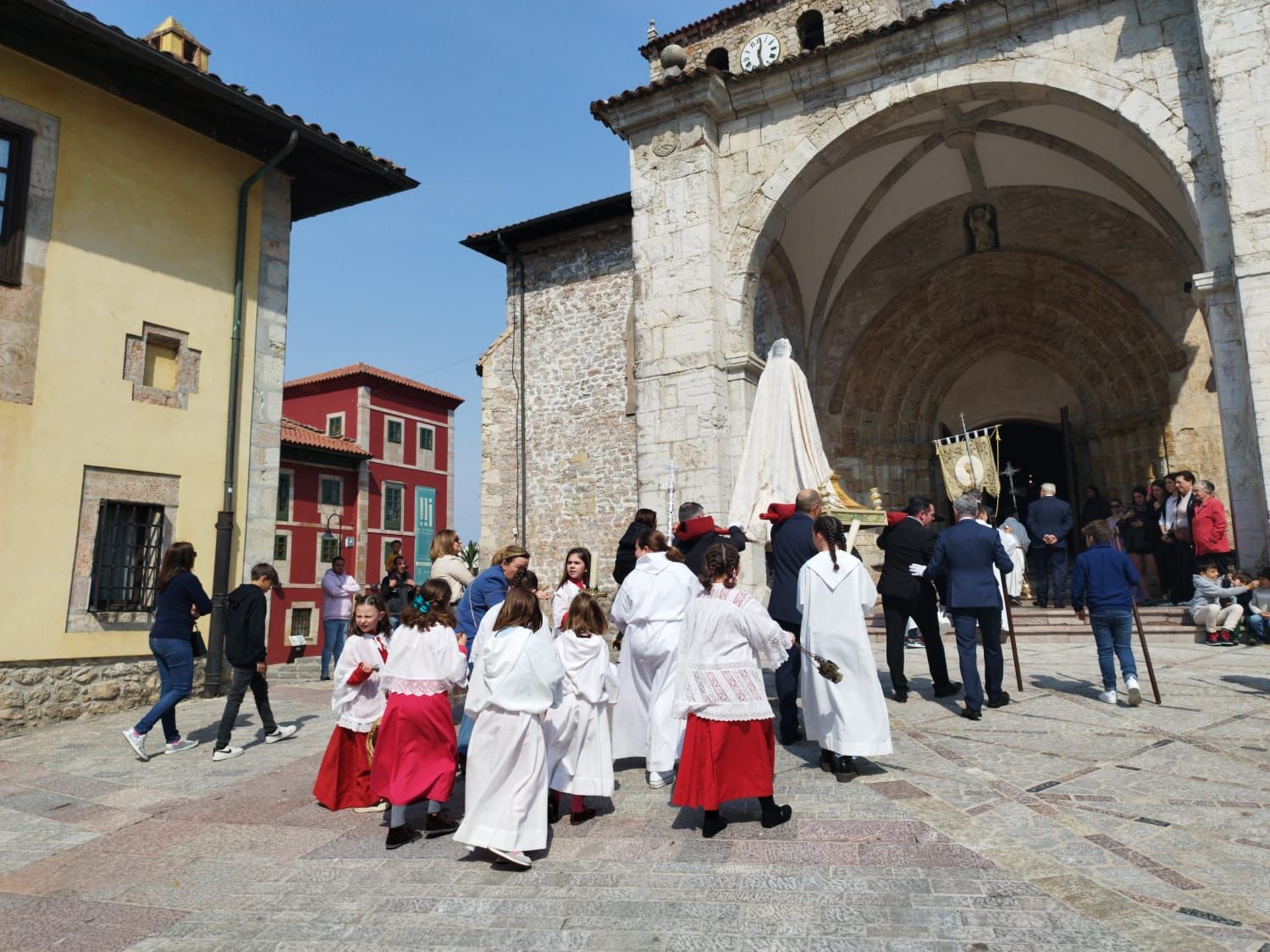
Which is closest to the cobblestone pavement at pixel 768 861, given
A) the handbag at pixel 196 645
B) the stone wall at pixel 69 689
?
the handbag at pixel 196 645

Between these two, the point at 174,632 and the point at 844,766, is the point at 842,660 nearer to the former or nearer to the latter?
the point at 844,766

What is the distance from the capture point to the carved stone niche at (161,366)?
8430 millimetres

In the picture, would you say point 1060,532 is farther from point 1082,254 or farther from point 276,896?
point 276,896

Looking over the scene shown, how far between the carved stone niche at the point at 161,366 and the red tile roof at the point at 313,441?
1901cm

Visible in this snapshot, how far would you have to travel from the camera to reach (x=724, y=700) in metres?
3.84

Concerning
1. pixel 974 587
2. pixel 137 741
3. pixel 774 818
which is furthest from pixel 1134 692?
pixel 137 741

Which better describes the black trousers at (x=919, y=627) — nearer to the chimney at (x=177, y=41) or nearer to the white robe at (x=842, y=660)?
the white robe at (x=842, y=660)

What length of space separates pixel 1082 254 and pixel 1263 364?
230 inches

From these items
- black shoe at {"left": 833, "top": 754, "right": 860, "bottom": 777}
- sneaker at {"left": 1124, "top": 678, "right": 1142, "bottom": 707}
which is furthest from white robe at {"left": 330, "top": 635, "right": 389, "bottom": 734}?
sneaker at {"left": 1124, "top": 678, "right": 1142, "bottom": 707}

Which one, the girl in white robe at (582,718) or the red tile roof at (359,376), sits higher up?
the red tile roof at (359,376)

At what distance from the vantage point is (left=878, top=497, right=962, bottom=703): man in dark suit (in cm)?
612

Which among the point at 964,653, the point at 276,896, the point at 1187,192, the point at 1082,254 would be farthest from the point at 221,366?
the point at 1082,254

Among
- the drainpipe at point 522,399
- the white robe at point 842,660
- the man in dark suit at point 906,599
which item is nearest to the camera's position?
the white robe at point 842,660

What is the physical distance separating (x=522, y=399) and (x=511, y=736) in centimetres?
1359
